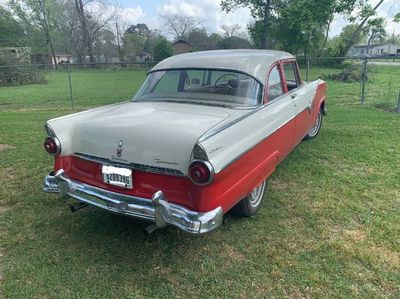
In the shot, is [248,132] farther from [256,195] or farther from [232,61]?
[232,61]

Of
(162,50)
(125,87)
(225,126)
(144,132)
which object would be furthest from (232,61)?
(162,50)

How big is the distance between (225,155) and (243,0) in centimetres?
4216

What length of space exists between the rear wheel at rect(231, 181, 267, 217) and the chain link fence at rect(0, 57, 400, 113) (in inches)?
288

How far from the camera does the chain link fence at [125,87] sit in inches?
484

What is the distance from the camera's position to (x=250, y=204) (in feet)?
11.6

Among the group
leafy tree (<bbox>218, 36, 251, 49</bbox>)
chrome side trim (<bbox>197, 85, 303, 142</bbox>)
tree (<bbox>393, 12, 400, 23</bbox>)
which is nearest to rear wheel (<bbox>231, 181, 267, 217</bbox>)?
chrome side trim (<bbox>197, 85, 303, 142</bbox>)

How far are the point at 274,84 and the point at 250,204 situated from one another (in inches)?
60.0

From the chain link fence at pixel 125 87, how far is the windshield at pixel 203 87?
7261mm

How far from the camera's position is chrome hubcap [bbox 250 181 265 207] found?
3583mm

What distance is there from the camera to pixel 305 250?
9.99 ft

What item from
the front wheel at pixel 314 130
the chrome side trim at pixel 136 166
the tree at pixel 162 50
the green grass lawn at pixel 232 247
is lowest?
the green grass lawn at pixel 232 247

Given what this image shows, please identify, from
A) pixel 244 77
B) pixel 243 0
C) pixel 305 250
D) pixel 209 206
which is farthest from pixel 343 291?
pixel 243 0

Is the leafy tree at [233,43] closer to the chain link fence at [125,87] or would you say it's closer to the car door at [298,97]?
the chain link fence at [125,87]

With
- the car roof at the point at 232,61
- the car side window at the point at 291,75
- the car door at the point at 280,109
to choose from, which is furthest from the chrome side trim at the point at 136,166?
the car side window at the point at 291,75
